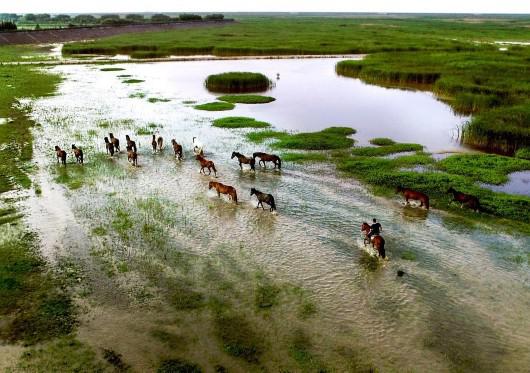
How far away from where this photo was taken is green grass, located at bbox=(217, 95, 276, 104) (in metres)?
38.1

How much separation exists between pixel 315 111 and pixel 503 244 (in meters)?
22.5

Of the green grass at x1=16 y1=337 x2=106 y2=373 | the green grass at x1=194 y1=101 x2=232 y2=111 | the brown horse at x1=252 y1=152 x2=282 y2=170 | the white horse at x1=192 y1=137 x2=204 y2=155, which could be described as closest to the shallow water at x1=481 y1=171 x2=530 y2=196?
the brown horse at x1=252 y1=152 x2=282 y2=170

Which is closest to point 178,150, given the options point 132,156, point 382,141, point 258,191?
point 132,156

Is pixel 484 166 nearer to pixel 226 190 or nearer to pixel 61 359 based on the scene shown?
pixel 226 190

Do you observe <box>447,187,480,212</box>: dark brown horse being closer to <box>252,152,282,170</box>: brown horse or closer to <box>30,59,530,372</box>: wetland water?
<box>30,59,530,372</box>: wetland water

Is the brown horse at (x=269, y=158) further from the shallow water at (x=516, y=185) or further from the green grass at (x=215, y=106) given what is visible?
the green grass at (x=215, y=106)

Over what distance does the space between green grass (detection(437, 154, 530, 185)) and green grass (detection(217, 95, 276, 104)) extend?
1951 centimetres

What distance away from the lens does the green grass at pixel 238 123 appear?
97.0ft

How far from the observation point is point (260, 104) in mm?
37656

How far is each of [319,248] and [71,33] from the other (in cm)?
10709

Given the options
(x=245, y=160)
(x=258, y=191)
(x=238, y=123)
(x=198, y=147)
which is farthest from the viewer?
(x=238, y=123)

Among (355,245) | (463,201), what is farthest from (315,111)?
(355,245)

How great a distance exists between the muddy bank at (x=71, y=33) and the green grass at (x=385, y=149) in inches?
3277

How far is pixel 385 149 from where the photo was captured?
81.0ft
